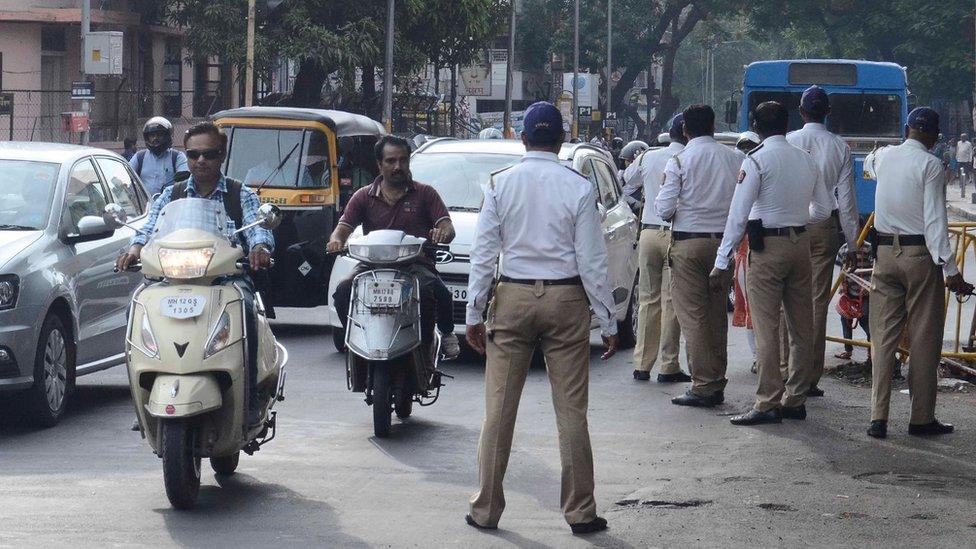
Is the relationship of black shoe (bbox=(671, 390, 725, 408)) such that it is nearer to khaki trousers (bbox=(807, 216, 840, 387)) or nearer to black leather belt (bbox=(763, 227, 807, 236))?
khaki trousers (bbox=(807, 216, 840, 387))

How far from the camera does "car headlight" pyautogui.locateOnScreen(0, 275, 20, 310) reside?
29.1ft

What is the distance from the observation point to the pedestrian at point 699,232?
33.8ft

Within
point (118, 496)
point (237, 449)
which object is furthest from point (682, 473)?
point (118, 496)

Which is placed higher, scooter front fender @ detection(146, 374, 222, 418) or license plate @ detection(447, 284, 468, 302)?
scooter front fender @ detection(146, 374, 222, 418)

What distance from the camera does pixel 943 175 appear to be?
29.9 feet

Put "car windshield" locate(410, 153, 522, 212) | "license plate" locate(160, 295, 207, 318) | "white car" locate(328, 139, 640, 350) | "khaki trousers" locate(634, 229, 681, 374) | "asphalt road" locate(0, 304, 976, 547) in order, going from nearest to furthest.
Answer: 1. "asphalt road" locate(0, 304, 976, 547)
2. "license plate" locate(160, 295, 207, 318)
3. "khaki trousers" locate(634, 229, 681, 374)
4. "white car" locate(328, 139, 640, 350)
5. "car windshield" locate(410, 153, 522, 212)

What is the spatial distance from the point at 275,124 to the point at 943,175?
8195 mm

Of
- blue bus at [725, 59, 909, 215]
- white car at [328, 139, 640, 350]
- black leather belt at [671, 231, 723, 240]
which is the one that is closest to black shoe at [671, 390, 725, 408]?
black leather belt at [671, 231, 723, 240]

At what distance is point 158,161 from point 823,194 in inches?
231

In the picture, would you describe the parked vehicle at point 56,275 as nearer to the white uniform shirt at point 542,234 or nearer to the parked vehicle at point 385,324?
the parked vehicle at point 385,324

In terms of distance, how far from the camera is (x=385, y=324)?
352 inches

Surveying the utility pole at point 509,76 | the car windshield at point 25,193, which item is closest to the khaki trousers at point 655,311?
the car windshield at point 25,193

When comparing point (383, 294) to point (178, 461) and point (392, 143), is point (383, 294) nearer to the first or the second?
point (392, 143)

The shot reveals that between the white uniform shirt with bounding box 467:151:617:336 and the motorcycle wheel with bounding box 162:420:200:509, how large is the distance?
132 cm
